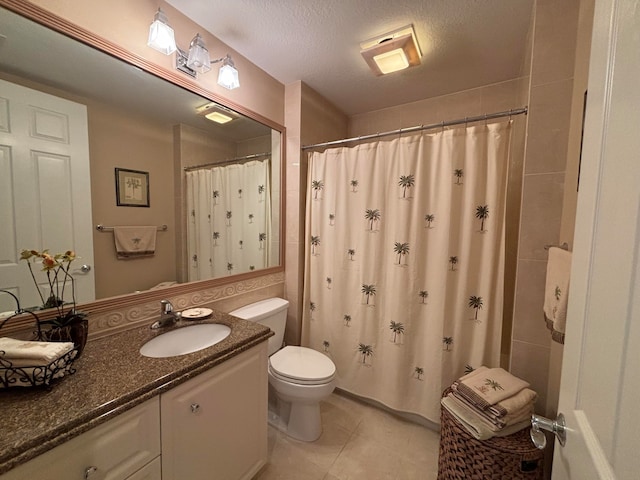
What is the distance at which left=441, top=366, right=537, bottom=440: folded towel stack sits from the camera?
104 cm

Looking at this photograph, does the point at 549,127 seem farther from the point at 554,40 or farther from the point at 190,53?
the point at 190,53

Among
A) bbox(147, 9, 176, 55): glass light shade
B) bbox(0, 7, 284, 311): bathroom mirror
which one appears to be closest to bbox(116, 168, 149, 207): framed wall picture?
bbox(0, 7, 284, 311): bathroom mirror

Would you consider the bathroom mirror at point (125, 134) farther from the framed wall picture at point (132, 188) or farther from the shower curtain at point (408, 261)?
the shower curtain at point (408, 261)

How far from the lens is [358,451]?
150 cm

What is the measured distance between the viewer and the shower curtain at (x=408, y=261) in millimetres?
1468

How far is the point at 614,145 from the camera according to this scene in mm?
420

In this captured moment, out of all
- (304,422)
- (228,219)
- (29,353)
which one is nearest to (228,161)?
(228,219)

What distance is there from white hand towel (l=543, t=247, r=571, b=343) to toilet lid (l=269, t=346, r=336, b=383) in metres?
1.10

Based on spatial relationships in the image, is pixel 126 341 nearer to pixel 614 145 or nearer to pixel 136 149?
pixel 136 149

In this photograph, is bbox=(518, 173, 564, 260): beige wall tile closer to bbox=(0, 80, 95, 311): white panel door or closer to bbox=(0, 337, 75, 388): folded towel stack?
bbox=(0, 337, 75, 388): folded towel stack

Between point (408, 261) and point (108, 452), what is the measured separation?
159 cm

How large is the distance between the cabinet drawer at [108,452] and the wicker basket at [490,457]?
1188 mm

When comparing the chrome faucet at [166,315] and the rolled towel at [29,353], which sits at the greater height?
the rolled towel at [29,353]

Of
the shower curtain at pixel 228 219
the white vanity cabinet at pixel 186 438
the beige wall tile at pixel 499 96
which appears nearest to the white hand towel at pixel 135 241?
the shower curtain at pixel 228 219
